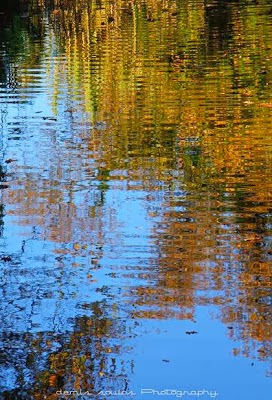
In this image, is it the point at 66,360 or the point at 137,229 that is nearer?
the point at 66,360

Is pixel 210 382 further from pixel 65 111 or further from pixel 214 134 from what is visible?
pixel 65 111

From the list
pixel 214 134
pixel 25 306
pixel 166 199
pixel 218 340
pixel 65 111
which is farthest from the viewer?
pixel 65 111

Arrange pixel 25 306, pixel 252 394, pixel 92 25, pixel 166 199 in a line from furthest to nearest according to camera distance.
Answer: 1. pixel 92 25
2. pixel 166 199
3. pixel 25 306
4. pixel 252 394

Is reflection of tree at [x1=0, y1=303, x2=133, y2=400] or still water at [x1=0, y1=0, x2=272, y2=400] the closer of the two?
reflection of tree at [x1=0, y1=303, x2=133, y2=400]

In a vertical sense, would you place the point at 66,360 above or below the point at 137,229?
below

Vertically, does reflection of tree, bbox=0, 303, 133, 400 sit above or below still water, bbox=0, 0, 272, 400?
below

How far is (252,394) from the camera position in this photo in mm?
4164

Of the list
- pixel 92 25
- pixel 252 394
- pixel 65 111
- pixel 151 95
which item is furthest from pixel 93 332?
pixel 92 25

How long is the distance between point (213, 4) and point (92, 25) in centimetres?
480

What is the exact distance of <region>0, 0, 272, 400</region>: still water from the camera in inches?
177

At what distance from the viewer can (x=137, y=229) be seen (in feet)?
21.4

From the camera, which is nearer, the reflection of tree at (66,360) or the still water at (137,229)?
the reflection of tree at (66,360)

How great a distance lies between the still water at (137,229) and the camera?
450 cm

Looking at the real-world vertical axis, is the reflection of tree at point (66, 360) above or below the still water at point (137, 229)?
below
